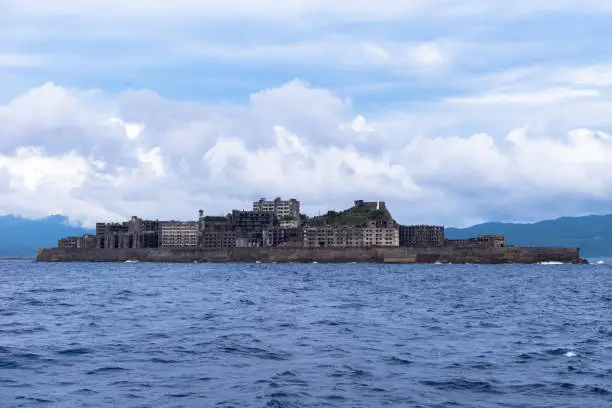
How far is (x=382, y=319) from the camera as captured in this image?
189 feet

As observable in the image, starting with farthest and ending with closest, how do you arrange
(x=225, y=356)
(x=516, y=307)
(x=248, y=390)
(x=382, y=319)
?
(x=516, y=307)
(x=382, y=319)
(x=225, y=356)
(x=248, y=390)

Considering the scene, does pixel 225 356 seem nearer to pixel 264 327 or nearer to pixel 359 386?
pixel 359 386

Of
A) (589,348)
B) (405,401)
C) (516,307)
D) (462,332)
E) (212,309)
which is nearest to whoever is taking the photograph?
(405,401)

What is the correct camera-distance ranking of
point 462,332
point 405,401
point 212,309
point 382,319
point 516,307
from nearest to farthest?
point 405,401 → point 462,332 → point 382,319 → point 212,309 → point 516,307

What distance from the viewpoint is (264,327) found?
51.5 m

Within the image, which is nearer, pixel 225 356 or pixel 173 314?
pixel 225 356

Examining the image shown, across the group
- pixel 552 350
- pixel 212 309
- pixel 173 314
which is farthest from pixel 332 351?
pixel 212 309

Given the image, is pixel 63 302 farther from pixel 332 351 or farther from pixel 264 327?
pixel 332 351

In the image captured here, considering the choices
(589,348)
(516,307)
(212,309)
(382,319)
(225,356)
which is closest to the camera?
(225,356)

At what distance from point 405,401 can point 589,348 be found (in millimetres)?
17760

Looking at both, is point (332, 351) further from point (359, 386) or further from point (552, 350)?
point (552, 350)

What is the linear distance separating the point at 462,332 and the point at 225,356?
16908 millimetres

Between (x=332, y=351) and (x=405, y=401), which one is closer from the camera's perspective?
(x=405, y=401)

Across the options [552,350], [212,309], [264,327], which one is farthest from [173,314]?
[552,350]
